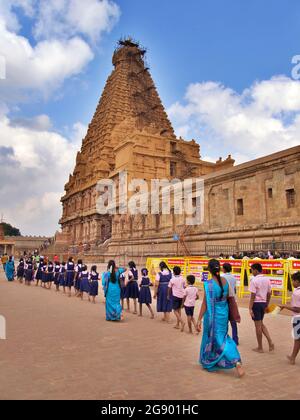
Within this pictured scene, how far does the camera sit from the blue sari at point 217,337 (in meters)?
5.48

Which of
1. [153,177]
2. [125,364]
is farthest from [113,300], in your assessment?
[153,177]

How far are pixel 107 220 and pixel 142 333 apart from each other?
149 feet

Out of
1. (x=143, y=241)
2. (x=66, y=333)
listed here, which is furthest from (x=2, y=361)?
(x=143, y=241)

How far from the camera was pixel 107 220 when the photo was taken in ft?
176

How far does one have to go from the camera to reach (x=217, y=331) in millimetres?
5574

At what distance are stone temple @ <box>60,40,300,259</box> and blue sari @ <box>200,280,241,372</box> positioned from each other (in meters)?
16.0

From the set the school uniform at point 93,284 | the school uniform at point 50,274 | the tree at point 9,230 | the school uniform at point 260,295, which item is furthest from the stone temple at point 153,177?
the tree at point 9,230

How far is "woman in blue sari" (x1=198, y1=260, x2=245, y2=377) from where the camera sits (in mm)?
5496

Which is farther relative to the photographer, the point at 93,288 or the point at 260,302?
the point at 93,288

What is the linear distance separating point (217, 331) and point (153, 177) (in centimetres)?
4295

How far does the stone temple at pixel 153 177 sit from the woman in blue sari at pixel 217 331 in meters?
15.9

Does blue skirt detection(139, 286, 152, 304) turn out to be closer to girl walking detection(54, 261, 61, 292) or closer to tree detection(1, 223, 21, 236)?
girl walking detection(54, 261, 61, 292)

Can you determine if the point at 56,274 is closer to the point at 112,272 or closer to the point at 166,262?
the point at 166,262

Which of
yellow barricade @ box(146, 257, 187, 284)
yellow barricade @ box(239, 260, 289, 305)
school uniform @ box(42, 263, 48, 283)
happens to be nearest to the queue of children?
yellow barricade @ box(239, 260, 289, 305)
